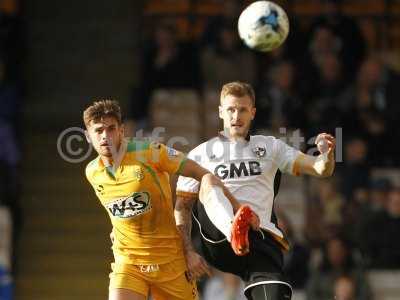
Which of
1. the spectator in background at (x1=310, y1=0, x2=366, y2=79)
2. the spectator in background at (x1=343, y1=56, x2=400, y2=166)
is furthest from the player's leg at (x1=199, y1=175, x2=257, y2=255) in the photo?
the spectator in background at (x1=310, y1=0, x2=366, y2=79)

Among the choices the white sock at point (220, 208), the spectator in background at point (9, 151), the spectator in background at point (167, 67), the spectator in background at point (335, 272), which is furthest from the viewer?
the spectator in background at point (167, 67)

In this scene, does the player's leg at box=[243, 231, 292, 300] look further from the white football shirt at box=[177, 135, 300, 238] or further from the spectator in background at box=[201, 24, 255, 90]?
the spectator in background at box=[201, 24, 255, 90]

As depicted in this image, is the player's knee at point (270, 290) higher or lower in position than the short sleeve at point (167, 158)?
lower

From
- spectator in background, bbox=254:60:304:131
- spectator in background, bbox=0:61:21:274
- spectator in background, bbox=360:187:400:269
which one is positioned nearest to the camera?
spectator in background, bbox=360:187:400:269

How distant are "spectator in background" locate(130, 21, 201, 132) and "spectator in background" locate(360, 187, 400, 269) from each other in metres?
2.79

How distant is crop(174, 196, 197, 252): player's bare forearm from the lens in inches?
331

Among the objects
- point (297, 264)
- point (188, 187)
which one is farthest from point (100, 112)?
point (297, 264)

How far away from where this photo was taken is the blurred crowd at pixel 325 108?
12289mm

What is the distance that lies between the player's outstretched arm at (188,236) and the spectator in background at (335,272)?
12.4 feet

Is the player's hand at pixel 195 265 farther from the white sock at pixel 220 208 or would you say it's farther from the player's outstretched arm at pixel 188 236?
the white sock at pixel 220 208

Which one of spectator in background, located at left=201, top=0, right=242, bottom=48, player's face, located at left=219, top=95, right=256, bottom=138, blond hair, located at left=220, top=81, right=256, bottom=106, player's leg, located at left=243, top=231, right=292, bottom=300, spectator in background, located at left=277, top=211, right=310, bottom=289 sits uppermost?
spectator in background, located at left=201, top=0, right=242, bottom=48

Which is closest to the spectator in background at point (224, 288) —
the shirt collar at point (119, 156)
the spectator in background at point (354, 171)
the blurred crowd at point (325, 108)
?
the blurred crowd at point (325, 108)

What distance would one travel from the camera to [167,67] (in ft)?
46.1

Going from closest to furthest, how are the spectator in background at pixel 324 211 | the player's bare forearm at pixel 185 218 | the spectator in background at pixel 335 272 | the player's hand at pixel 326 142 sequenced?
the player's hand at pixel 326 142 < the player's bare forearm at pixel 185 218 < the spectator in background at pixel 335 272 < the spectator in background at pixel 324 211
